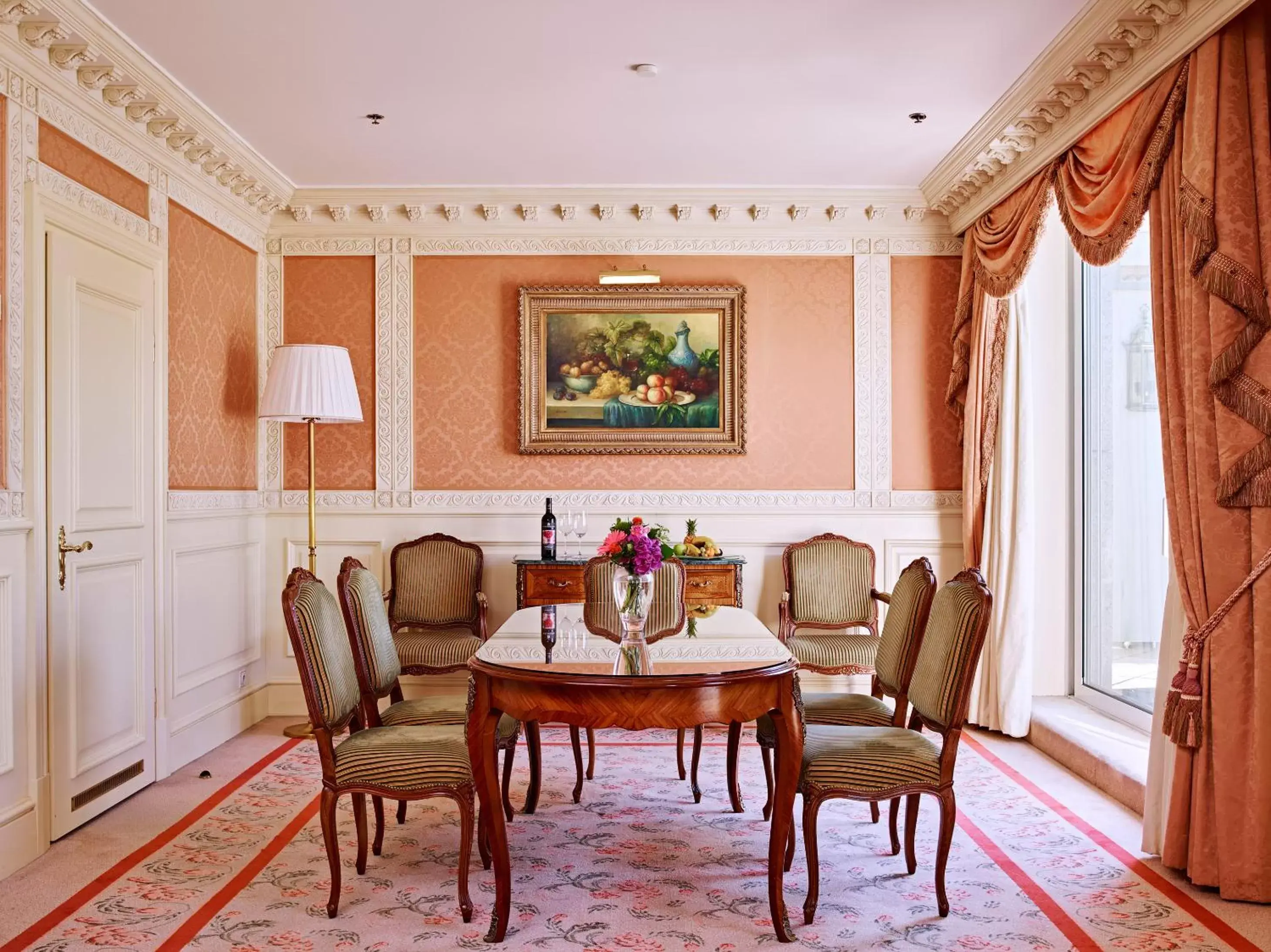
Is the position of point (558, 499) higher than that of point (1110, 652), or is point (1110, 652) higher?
point (558, 499)

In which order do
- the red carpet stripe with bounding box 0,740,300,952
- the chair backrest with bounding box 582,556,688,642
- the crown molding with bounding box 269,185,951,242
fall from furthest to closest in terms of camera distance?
the crown molding with bounding box 269,185,951,242, the chair backrest with bounding box 582,556,688,642, the red carpet stripe with bounding box 0,740,300,952

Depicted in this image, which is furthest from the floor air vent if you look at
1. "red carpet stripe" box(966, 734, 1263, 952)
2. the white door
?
"red carpet stripe" box(966, 734, 1263, 952)

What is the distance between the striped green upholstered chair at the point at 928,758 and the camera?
3031 millimetres

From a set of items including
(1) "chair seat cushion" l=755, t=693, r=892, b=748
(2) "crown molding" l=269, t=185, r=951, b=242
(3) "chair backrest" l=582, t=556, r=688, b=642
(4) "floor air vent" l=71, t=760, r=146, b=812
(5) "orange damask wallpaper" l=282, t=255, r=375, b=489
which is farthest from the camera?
(5) "orange damask wallpaper" l=282, t=255, r=375, b=489

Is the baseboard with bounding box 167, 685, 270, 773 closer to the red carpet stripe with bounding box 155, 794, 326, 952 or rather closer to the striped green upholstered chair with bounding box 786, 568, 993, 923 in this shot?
the red carpet stripe with bounding box 155, 794, 326, 952

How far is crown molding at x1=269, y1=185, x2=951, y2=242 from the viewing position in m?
5.80

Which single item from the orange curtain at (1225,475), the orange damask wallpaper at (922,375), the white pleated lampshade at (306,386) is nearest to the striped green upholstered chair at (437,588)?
the white pleated lampshade at (306,386)

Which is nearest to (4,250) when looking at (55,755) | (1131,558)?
(55,755)

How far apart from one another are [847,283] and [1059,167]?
168cm

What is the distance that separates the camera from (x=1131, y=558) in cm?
498

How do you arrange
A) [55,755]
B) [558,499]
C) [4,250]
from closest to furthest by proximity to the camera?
1. [4,250]
2. [55,755]
3. [558,499]

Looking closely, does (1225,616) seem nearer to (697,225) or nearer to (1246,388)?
(1246,388)

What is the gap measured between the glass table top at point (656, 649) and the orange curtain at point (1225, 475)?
1.42 metres

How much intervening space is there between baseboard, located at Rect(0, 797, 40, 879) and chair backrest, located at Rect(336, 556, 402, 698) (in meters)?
1.28
